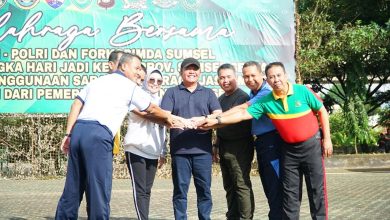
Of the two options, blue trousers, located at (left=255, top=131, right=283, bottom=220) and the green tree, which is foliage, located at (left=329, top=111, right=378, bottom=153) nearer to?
the green tree

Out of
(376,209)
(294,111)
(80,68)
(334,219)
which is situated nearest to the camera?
(294,111)

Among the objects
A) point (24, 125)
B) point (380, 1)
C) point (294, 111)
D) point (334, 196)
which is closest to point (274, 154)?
point (294, 111)

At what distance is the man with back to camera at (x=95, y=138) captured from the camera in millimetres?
5059

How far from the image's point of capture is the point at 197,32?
14.4 metres

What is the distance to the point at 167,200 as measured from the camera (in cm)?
962

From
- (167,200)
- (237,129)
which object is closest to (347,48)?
(167,200)

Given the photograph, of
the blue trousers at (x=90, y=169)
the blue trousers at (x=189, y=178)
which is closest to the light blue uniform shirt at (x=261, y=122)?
the blue trousers at (x=189, y=178)

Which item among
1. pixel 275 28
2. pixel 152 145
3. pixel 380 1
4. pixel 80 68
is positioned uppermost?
pixel 380 1

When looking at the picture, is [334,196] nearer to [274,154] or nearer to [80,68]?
[274,154]

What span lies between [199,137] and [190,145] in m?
0.13

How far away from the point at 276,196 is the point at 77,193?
6.20ft

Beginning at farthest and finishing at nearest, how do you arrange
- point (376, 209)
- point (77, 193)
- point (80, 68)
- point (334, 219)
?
point (80, 68) → point (376, 209) → point (334, 219) → point (77, 193)

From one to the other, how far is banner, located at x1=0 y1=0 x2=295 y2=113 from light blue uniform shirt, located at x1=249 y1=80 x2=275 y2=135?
25.3ft

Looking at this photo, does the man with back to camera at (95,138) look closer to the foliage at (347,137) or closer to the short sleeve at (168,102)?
the short sleeve at (168,102)
